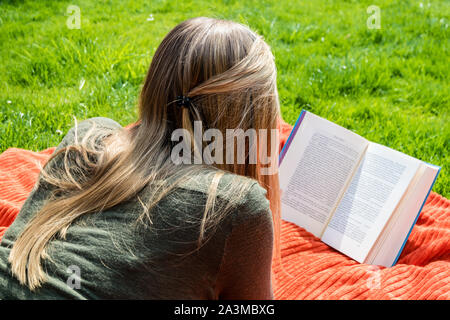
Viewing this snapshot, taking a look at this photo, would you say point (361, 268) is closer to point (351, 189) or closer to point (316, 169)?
point (351, 189)

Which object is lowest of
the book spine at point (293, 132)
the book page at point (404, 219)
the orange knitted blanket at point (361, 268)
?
the orange knitted blanket at point (361, 268)

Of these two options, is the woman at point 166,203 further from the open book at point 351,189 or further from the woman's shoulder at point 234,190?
the open book at point 351,189

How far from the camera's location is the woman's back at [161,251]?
1.16 meters

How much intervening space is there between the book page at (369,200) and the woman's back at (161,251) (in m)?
0.72

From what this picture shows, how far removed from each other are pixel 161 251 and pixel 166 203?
0.11 metres

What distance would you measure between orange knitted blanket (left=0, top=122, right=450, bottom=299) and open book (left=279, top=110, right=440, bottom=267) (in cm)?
6

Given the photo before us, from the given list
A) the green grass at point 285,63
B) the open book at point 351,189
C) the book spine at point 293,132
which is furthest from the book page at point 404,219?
the green grass at point 285,63

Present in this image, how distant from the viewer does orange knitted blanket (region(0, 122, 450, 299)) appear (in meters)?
1.69

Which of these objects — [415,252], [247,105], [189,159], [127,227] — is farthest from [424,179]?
[127,227]

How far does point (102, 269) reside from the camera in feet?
3.84

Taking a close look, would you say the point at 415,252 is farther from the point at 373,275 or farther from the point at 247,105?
the point at 247,105

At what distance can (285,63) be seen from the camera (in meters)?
3.30

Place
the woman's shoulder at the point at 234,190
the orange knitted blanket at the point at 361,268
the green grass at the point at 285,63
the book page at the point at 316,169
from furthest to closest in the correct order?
the green grass at the point at 285,63, the book page at the point at 316,169, the orange knitted blanket at the point at 361,268, the woman's shoulder at the point at 234,190
